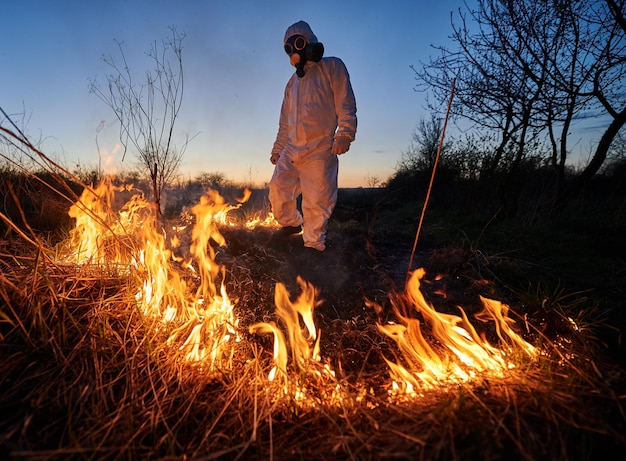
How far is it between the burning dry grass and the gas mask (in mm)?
2478

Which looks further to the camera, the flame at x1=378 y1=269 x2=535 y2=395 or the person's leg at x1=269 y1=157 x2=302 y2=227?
the person's leg at x1=269 y1=157 x2=302 y2=227

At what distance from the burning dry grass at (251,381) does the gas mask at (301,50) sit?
248 centimetres

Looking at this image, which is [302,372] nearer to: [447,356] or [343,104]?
[447,356]

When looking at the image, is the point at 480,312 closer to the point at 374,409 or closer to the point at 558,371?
the point at 558,371

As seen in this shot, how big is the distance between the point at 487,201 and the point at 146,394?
1186cm

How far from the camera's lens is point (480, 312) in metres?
2.43

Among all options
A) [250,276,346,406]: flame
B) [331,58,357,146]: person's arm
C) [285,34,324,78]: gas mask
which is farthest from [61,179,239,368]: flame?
[285,34,324,78]: gas mask

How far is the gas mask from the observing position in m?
3.32

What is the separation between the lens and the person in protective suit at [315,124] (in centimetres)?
337

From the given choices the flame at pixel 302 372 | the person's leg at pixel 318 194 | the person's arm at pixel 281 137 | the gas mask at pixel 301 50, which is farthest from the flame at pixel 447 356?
the gas mask at pixel 301 50

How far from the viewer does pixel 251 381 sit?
63.8 inches

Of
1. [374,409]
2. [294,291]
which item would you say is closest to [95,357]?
[374,409]

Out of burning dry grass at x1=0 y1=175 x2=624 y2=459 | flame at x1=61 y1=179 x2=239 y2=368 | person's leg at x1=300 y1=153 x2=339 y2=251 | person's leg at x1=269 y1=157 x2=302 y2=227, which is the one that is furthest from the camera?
person's leg at x1=269 y1=157 x2=302 y2=227

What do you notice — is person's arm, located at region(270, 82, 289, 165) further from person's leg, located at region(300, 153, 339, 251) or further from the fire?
the fire
